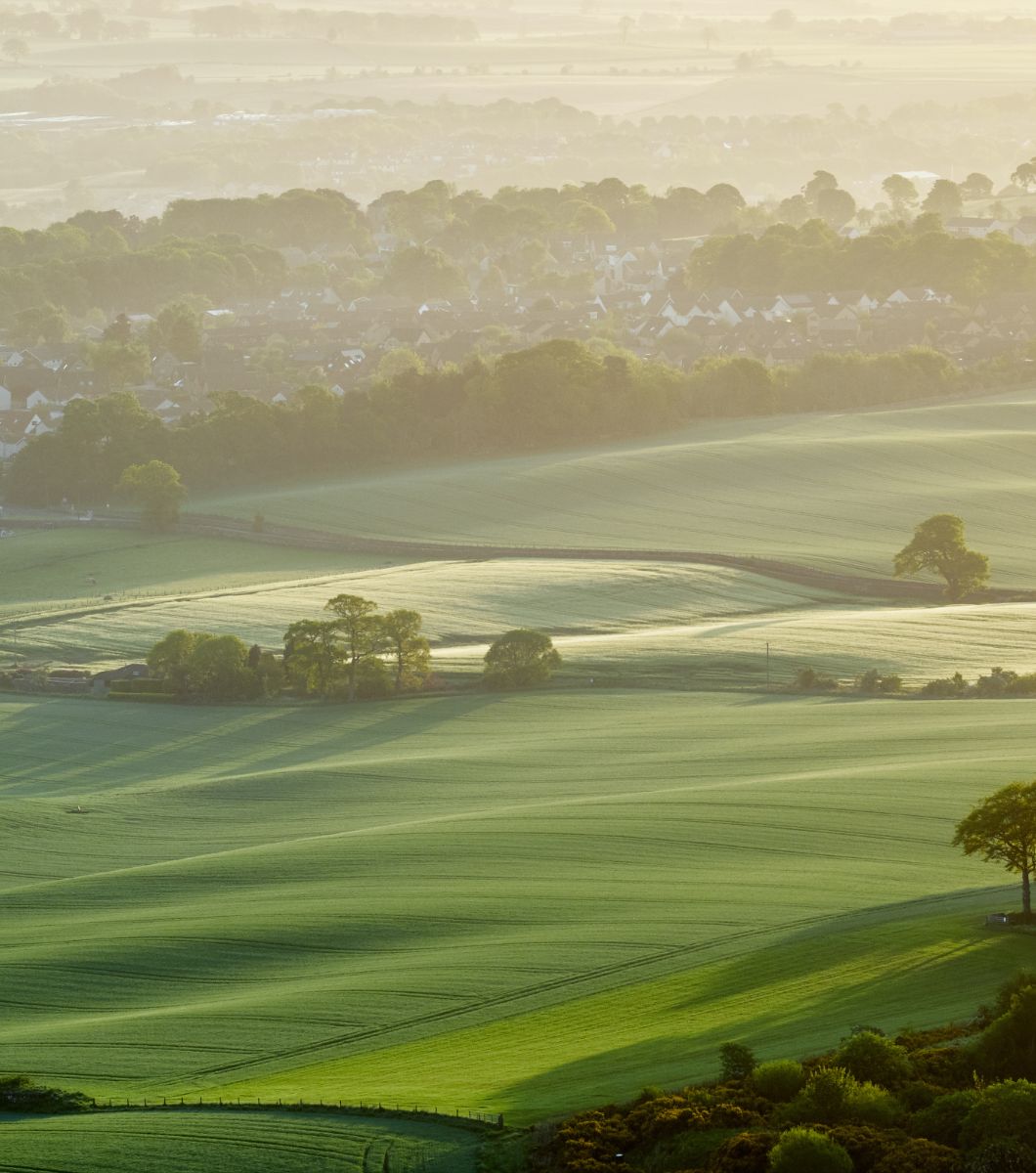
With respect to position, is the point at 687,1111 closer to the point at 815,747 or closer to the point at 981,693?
the point at 815,747

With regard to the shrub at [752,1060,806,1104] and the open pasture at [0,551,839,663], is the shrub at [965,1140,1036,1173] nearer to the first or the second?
the shrub at [752,1060,806,1104]

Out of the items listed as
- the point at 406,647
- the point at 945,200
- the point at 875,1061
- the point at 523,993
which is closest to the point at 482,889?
the point at 523,993

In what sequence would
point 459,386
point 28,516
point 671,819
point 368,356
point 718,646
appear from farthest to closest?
point 368,356 → point 459,386 → point 28,516 → point 718,646 → point 671,819

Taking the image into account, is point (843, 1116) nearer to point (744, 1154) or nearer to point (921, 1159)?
point (921, 1159)

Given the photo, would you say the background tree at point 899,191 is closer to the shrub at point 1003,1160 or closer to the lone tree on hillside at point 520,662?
the lone tree on hillside at point 520,662

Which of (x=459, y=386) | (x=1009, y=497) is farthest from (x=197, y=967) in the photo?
(x=459, y=386)

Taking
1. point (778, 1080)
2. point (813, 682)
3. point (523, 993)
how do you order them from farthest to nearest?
point (813, 682) → point (523, 993) → point (778, 1080)
